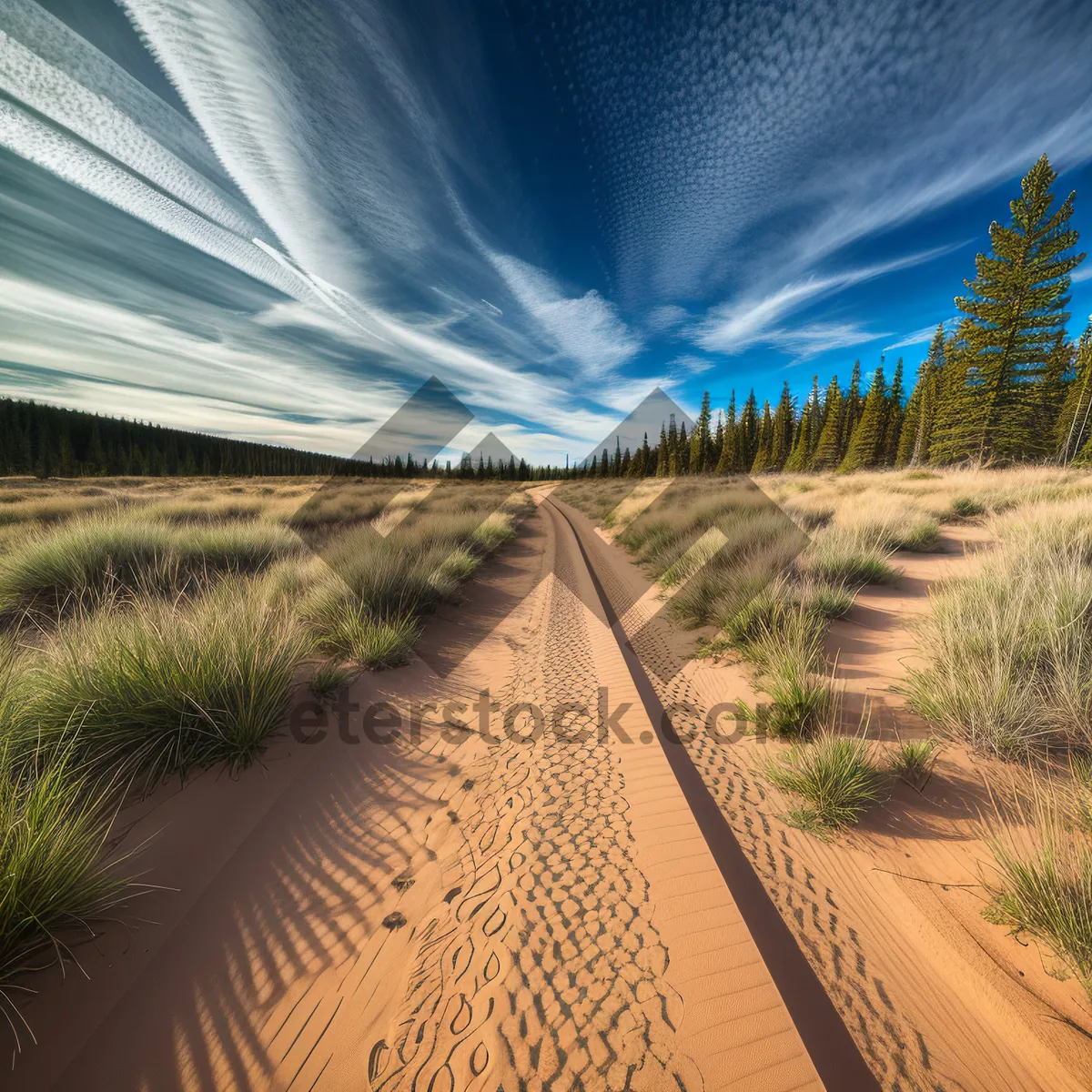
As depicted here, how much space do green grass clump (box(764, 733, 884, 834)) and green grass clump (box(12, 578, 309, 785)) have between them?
389 centimetres

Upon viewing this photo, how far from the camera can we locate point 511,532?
42.1 ft

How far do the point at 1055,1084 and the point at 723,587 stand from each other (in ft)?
15.7

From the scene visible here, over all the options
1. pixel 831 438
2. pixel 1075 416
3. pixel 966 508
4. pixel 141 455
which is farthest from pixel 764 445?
pixel 141 455

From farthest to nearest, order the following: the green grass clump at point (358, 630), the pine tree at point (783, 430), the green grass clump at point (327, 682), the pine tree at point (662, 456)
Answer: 1. the pine tree at point (662, 456)
2. the pine tree at point (783, 430)
3. the green grass clump at point (358, 630)
4. the green grass clump at point (327, 682)

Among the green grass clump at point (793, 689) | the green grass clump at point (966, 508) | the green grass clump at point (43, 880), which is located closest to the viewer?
the green grass clump at point (43, 880)

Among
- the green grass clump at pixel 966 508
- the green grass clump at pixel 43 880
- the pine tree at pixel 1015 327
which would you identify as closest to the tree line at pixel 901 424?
the pine tree at pixel 1015 327

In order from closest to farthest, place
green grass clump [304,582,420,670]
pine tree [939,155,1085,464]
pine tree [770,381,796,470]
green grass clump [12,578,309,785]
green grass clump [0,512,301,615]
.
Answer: green grass clump [12,578,309,785] → green grass clump [304,582,420,670] → green grass clump [0,512,301,615] → pine tree [939,155,1085,464] → pine tree [770,381,796,470]

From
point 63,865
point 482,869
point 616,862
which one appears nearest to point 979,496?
point 616,862

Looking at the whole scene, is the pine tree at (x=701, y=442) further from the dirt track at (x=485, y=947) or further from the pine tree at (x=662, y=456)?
the dirt track at (x=485, y=947)

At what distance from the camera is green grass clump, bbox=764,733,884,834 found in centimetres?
242

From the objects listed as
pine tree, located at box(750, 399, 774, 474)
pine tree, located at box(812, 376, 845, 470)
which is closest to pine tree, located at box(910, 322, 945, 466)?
pine tree, located at box(812, 376, 845, 470)

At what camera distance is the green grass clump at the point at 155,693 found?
8.95 ft

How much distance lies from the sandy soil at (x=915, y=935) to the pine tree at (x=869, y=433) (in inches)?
1739

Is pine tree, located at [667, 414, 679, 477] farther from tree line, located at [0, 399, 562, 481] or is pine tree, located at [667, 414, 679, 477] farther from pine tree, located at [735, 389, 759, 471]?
tree line, located at [0, 399, 562, 481]
